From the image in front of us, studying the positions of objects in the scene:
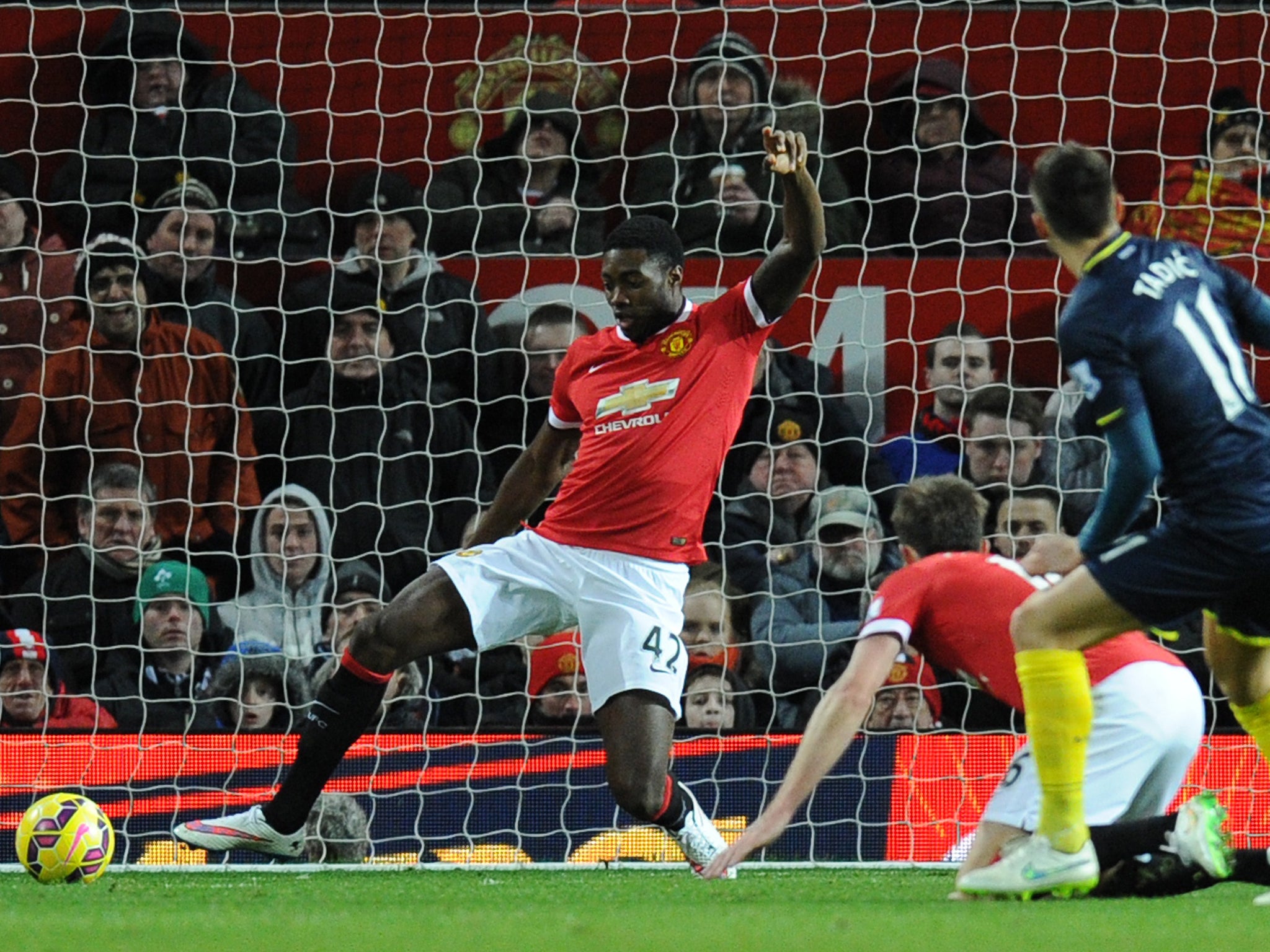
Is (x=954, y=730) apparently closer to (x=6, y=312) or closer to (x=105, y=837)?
(x=105, y=837)

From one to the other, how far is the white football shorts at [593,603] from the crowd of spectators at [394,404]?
1265mm

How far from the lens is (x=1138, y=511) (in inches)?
155

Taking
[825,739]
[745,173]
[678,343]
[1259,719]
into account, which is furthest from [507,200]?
[1259,719]

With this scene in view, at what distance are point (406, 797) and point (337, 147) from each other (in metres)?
3.63

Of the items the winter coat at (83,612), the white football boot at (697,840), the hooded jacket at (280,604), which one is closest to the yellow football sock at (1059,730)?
A: the white football boot at (697,840)

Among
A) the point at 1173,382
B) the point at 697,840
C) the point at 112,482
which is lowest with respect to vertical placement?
the point at 697,840

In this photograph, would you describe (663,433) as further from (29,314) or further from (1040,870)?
(29,314)

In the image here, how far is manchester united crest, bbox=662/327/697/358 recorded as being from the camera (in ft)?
18.1

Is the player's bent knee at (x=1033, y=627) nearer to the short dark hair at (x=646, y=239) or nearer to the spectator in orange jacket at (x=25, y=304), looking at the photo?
the short dark hair at (x=646, y=239)

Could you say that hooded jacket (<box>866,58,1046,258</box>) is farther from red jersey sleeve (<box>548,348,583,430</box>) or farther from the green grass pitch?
the green grass pitch

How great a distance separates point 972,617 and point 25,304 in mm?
5072

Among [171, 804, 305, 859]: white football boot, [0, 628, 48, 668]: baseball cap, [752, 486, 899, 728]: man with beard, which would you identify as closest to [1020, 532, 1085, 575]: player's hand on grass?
[171, 804, 305, 859]: white football boot

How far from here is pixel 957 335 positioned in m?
8.03

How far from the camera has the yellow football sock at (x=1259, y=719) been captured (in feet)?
14.1
